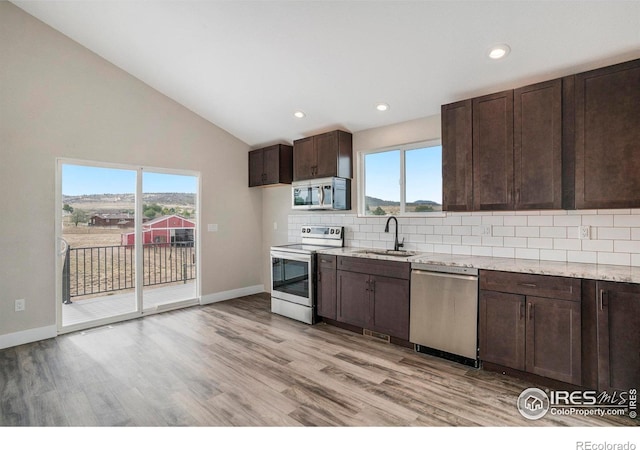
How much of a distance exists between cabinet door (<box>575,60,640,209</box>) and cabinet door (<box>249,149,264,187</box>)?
410cm

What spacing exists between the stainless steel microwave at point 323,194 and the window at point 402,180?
0.24 metres

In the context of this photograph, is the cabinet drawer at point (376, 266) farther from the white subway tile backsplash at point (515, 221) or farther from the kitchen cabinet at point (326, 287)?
the white subway tile backsplash at point (515, 221)

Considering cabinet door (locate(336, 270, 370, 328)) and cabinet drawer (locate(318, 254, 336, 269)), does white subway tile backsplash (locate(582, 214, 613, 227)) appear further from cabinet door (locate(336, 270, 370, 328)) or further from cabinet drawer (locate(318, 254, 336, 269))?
cabinet drawer (locate(318, 254, 336, 269))

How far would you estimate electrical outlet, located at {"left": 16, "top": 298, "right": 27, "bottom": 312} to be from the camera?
353 cm

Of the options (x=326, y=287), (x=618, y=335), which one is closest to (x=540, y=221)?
(x=618, y=335)

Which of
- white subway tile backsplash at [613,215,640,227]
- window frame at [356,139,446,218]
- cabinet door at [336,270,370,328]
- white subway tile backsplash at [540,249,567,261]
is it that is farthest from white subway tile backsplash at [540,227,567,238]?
cabinet door at [336,270,370,328]

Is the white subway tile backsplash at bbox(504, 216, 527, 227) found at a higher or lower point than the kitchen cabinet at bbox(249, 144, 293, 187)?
lower

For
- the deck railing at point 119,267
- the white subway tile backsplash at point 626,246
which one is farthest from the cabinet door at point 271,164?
the white subway tile backsplash at point 626,246

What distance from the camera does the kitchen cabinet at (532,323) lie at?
242 centimetres

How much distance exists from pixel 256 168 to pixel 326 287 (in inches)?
99.2

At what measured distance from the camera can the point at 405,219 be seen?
13.1 feet

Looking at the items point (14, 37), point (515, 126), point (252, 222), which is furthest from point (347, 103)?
point (14, 37)

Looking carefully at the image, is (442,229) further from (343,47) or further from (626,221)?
(343,47)
